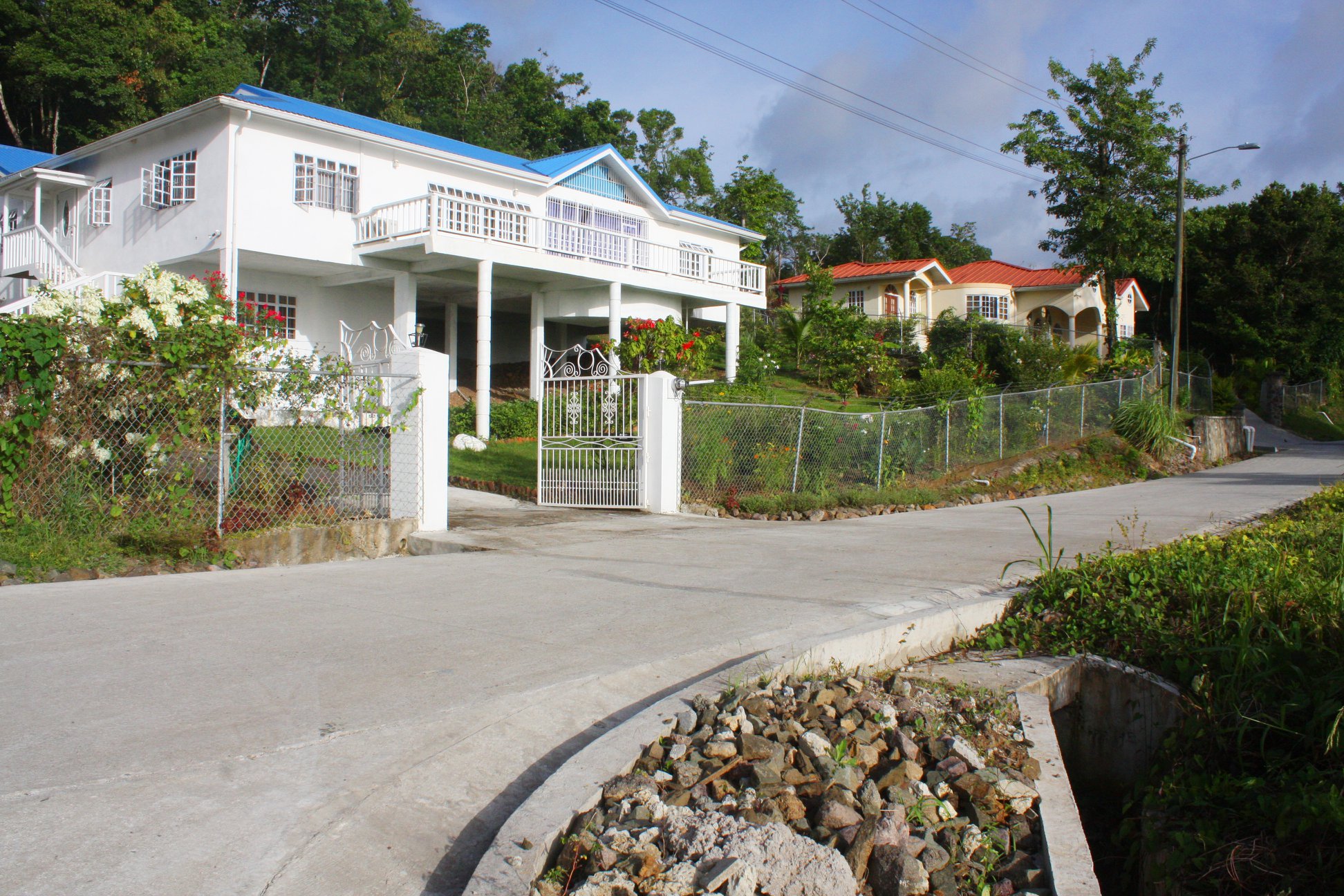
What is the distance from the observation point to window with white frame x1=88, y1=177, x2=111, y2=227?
22297 millimetres

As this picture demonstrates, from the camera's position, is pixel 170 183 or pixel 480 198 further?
pixel 480 198

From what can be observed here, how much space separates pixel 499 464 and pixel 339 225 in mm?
7873

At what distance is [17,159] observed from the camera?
29.2 metres

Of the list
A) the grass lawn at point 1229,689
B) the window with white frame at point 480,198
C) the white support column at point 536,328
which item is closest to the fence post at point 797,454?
the grass lawn at point 1229,689

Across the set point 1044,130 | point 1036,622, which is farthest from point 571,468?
point 1044,130

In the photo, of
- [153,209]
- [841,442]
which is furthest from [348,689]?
[153,209]

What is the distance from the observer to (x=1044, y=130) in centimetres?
3025

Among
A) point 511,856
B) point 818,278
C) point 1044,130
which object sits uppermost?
point 1044,130

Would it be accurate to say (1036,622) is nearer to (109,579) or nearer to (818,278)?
(109,579)

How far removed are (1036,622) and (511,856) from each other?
397 centimetres

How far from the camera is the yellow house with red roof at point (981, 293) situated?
139ft

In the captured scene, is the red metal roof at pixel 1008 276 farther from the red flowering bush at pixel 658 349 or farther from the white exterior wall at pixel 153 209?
the white exterior wall at pixel 153 209

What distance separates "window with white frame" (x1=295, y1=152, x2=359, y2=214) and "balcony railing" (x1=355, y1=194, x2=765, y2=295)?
555mm

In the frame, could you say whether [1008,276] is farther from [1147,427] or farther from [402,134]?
[402,134]
